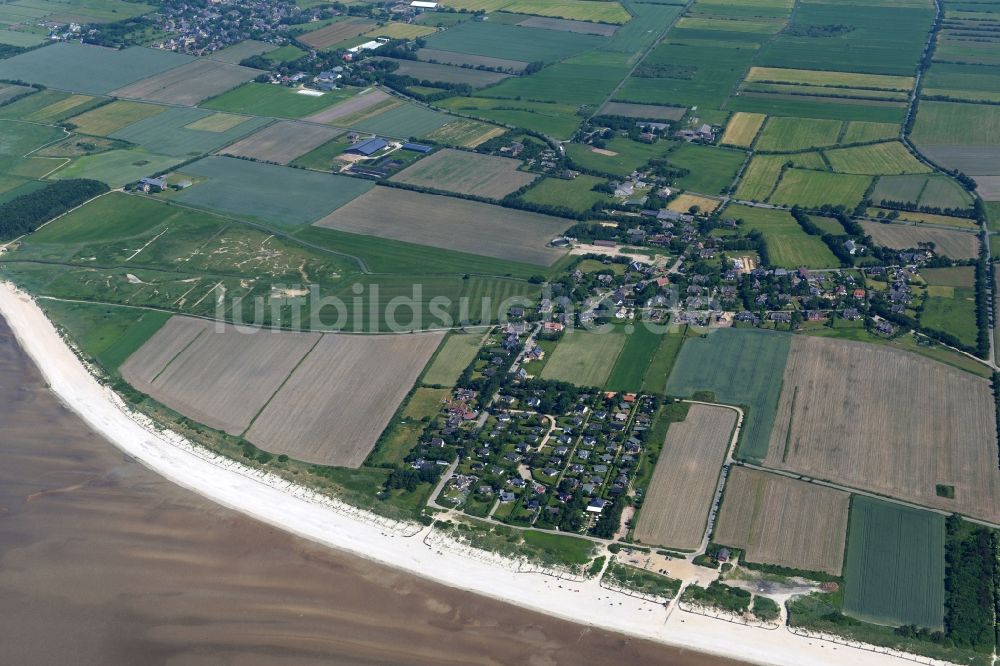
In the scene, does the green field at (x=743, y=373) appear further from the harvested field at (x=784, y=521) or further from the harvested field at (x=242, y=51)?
the harvested field at (x=242, y=51)

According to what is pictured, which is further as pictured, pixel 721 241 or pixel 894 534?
pixel 721 241

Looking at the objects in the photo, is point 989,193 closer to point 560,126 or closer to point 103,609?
point 560,126

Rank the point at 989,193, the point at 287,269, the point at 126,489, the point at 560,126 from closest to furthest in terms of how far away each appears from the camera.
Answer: the point at 126,489 < the point at 287,269 < the point at 989,193 < the point at 560,126

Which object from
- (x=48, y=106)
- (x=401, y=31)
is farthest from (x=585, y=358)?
(x=401, y=31)

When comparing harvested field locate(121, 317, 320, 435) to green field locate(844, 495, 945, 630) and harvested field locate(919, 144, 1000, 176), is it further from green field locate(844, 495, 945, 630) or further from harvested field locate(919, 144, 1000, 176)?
harvested field locate(919, 144, 1000, 176)

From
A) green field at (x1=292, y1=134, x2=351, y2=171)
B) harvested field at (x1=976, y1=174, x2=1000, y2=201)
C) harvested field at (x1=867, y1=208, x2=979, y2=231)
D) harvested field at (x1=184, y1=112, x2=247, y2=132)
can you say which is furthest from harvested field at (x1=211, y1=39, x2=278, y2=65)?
harvested field at (x1=976, y1=174, x2=1000, y2=201)

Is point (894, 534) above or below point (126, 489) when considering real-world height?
above

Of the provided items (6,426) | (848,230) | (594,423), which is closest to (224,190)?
(6,426)

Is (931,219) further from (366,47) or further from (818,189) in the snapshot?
(366,47)
